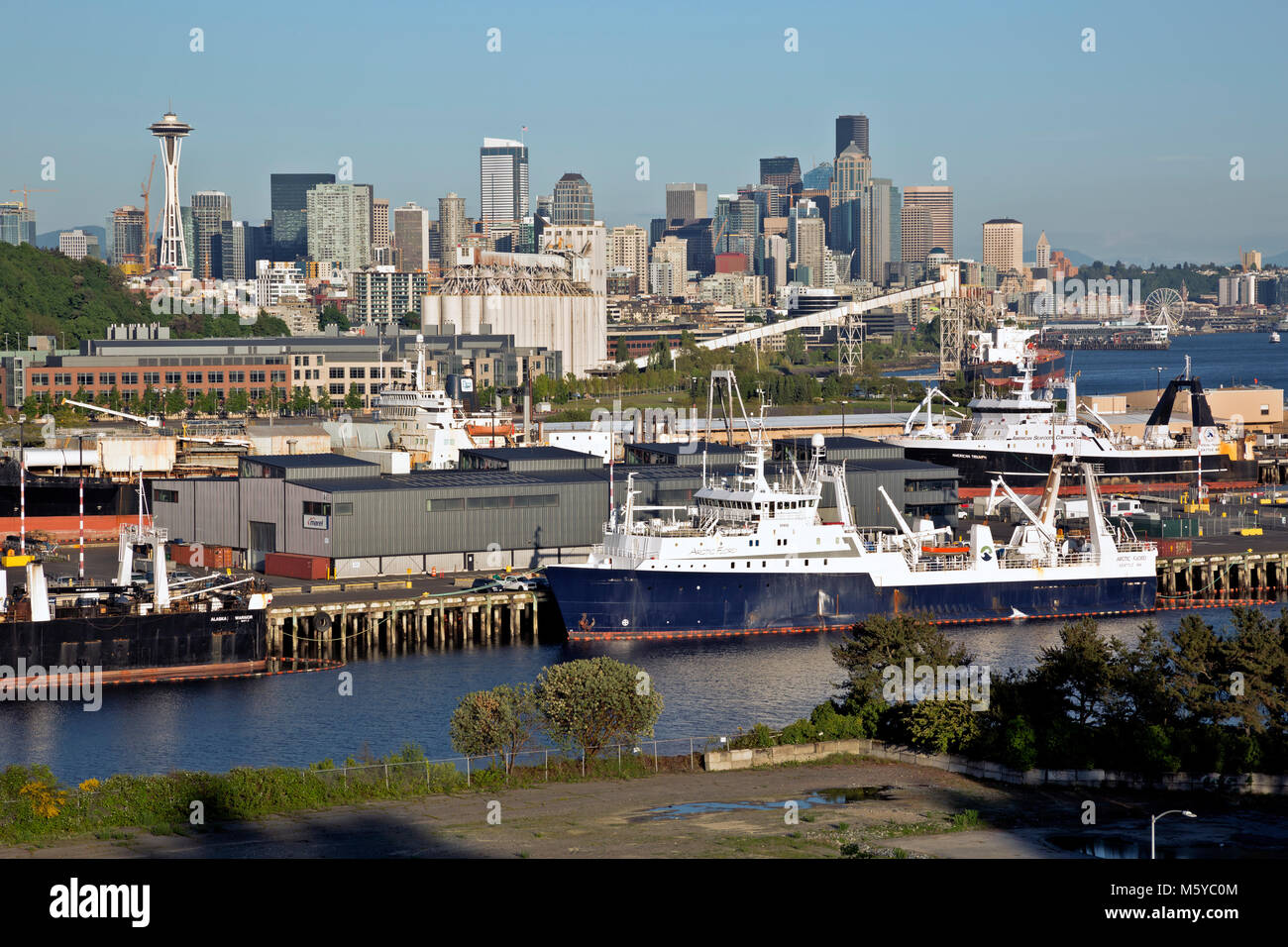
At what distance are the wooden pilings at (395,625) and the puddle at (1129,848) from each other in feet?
91.2

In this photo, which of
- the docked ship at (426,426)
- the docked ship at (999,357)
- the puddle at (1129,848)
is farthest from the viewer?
the docked ship at (999,357)

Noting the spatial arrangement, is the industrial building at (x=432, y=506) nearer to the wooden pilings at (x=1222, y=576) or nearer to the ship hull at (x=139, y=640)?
the wooden pilings at (x=1222, y=576)

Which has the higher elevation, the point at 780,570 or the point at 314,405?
the point at 314,405

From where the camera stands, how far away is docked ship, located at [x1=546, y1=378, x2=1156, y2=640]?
5559cm

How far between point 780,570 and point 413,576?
43.6 feet

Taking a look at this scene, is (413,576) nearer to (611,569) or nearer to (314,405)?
(611,569)

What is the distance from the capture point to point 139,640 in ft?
162

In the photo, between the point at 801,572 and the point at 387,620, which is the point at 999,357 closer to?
the point at 801,572

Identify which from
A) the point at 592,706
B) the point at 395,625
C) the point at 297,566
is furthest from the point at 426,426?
the point at 592,706

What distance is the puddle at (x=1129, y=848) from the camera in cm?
2889

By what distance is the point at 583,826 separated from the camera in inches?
1217

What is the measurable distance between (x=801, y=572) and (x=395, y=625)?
1262 cm

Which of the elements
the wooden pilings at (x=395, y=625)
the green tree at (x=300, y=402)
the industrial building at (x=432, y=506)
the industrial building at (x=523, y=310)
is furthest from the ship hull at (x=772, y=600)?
the industrial building at (x=523, y=310)
